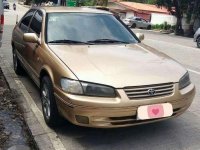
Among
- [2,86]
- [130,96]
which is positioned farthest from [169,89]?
[2,86]

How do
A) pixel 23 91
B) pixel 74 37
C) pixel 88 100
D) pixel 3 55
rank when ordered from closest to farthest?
pixel 88 100 < pixel 74 37 < pixel 23 91 < pixel 3 55

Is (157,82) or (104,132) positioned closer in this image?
(157,82)

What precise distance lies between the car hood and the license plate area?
0.91ft

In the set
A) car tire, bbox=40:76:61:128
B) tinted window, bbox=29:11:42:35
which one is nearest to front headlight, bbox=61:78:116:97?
car tire, bbox=40:76:61:128

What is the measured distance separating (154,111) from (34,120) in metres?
1.88

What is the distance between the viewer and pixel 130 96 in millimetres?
4258

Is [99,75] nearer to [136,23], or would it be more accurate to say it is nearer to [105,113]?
[105,113]

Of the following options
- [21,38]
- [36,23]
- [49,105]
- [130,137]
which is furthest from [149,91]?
[21,38]

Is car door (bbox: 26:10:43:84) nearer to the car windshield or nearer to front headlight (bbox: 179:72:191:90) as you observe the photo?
the car windshield

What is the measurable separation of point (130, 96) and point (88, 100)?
0.47m

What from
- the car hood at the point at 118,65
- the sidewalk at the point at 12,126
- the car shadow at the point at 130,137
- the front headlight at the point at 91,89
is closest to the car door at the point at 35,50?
the car hood at the point at 118,65

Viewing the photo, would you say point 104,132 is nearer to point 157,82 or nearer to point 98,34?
point 157,82

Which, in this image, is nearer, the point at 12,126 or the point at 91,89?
the point at 91,89

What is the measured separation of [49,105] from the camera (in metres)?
4.91
